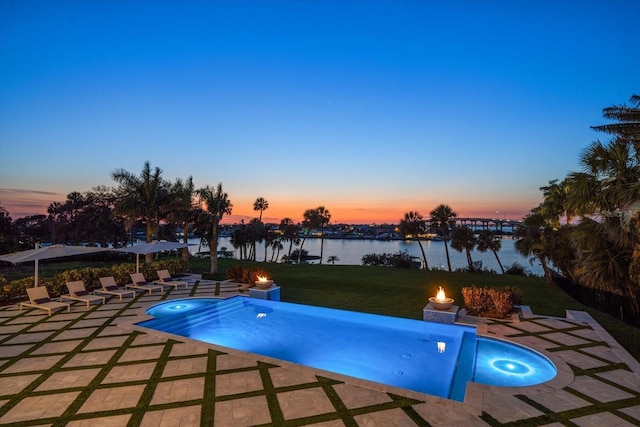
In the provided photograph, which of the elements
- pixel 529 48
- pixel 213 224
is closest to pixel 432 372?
pixel 529 48

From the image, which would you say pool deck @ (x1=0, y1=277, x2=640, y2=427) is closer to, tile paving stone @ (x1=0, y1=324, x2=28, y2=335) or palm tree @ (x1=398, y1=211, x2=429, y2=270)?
tile paving stone @ (x1=0, y1=324, x2=28, y2=335)

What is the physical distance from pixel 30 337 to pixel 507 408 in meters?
10.0

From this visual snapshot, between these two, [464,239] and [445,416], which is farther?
[464,239]

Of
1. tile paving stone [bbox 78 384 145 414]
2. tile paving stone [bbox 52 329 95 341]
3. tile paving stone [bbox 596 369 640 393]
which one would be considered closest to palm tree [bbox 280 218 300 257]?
tile paving stone [bbox 52 329 95 341]

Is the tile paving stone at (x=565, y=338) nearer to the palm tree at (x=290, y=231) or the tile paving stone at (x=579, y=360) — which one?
the tile paving stone at (x=579, y=360)

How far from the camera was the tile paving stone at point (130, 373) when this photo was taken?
5449mm

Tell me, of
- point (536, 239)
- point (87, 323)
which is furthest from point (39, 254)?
point (536, 239)

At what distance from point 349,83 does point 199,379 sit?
607 inches

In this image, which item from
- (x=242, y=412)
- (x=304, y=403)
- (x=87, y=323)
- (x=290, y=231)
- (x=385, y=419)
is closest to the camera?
(x=385, y=419)

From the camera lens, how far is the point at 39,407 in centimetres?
456

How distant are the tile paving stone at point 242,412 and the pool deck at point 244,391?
0.05 feet

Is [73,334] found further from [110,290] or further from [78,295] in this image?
[110,290]

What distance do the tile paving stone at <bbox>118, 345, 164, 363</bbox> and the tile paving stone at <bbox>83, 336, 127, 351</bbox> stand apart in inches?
21.5

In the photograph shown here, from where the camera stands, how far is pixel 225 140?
22031 millimetres
